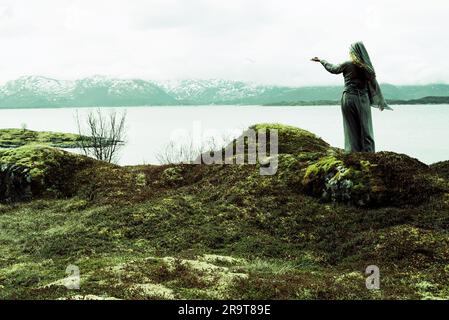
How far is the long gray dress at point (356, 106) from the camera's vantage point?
75.8ft

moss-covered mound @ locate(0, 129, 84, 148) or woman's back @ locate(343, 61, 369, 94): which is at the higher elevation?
woman's back @ locate(343, 61, 369, 94)

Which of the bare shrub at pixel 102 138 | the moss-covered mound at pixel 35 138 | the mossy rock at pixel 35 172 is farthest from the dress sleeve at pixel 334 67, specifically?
the moss-covered mound at pixel 35 138

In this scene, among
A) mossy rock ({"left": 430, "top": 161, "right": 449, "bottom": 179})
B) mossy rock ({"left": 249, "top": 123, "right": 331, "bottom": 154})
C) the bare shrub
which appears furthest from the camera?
the bare shrub

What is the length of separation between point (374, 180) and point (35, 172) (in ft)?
65.2

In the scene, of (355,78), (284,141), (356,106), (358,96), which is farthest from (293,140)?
(355,78)

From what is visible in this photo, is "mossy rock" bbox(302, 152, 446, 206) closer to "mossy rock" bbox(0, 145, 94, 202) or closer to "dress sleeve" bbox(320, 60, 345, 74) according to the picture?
"dress sleeve" bbox(320, 60, 345, 74)

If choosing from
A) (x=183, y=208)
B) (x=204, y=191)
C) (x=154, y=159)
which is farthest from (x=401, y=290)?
(x=154, y=159)

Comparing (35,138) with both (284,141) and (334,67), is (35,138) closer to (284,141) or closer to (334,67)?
(284,141)

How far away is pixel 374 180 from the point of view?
64.8 feet

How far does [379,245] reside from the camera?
52.0 feet

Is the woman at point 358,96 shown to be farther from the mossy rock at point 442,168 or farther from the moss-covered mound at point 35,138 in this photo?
the moss-covered mound at point 35,138

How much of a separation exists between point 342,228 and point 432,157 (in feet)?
248

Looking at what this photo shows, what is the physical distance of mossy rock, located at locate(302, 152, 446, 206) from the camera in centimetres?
1936

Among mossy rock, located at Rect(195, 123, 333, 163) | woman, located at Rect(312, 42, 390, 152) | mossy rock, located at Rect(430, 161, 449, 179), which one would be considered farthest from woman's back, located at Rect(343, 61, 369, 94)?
mossy rock, located at Rect(195, 123, 333, 163)
